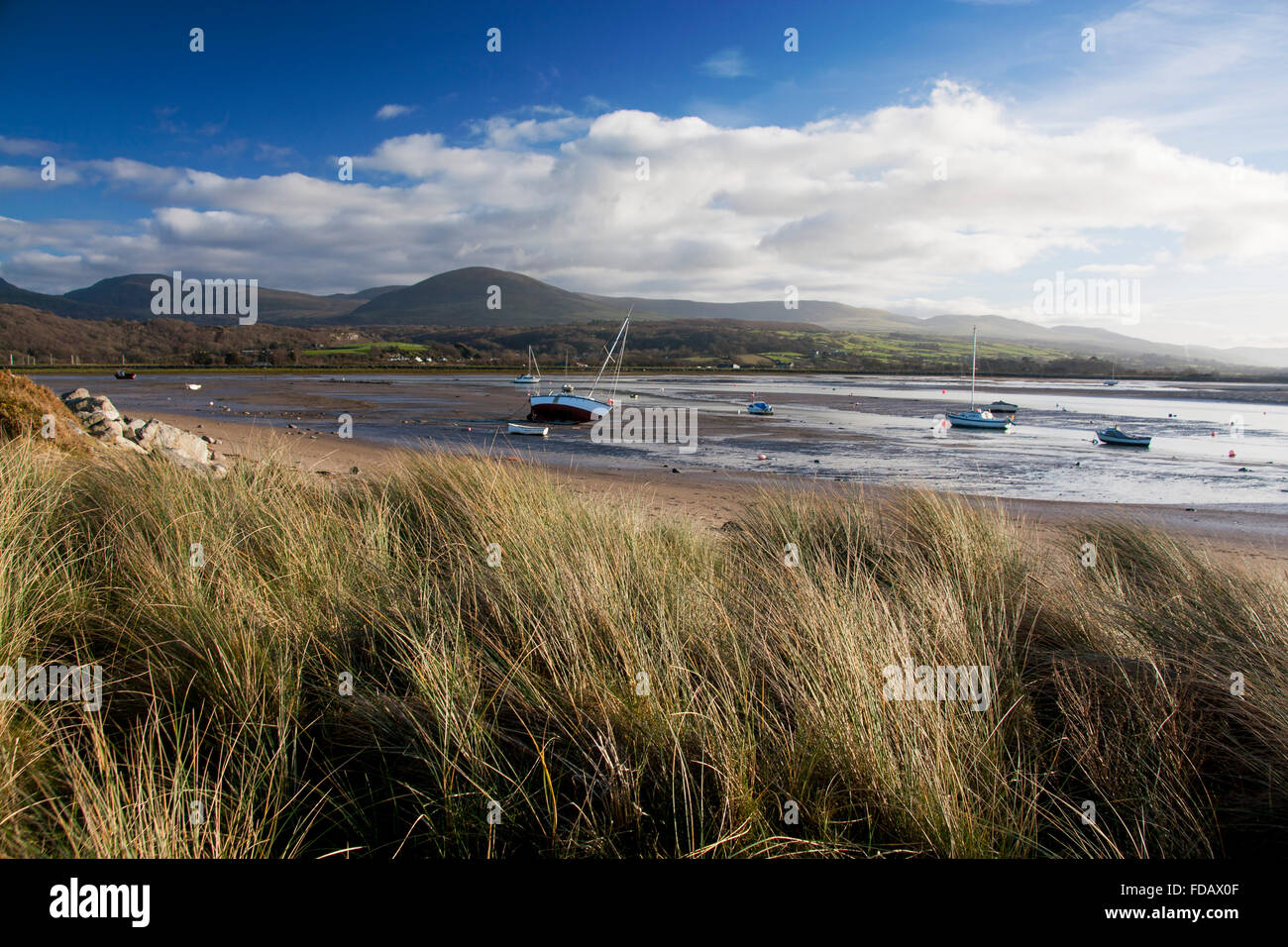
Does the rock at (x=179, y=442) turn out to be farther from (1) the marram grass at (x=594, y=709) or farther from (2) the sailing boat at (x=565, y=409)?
(2) the sailing boat at (x=565, y=409)

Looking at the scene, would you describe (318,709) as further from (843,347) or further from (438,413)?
(843,347)

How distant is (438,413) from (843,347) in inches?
4554

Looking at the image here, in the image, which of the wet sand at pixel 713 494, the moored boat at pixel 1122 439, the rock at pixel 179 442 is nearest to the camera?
the wet sand at pixel 713 494

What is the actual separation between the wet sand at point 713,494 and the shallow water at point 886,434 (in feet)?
4.10

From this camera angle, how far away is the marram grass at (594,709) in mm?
2527

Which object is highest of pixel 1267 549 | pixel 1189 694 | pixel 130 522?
pixel 130 522

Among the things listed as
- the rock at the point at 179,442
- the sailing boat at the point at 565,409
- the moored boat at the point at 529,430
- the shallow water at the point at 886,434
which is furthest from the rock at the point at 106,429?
the sailing boat at the point at 565,409

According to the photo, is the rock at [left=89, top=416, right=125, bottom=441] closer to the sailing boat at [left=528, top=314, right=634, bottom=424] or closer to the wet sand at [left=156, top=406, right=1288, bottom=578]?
the wet sand at [left=156, top=406, right=1288, bottom=578]

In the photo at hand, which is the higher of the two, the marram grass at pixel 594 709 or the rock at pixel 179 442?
the rock at pixel 179 442

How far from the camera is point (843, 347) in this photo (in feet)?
451

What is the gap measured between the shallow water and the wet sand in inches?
49.2

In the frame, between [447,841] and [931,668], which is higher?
[931,668]

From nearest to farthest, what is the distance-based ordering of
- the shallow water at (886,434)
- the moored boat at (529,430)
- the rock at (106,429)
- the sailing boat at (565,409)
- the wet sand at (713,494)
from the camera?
1. the wet sand at (713,494)
2. the rock at (106,429)
3. the shallow water at (886,434)
4. the moored boat at (529,430)
5. the sailing boat at (565,409)
